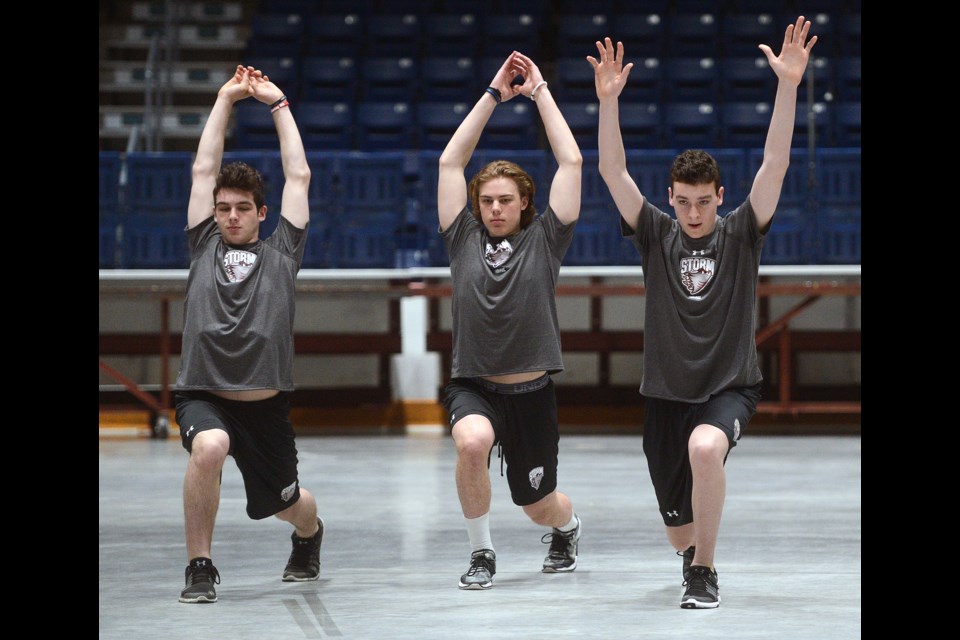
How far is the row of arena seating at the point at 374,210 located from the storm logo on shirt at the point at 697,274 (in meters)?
7.70

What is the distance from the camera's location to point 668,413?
4734 mm

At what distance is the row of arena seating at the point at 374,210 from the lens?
12.4 metres

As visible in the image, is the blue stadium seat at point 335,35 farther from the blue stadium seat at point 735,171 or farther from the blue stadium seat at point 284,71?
the blue stadium seat at point 735,171

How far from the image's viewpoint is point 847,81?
14.8 metres

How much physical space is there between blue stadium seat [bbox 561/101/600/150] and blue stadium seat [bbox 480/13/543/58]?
4.87 ft

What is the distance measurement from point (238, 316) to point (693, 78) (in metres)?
11.0

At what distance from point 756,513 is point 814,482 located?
1.60m

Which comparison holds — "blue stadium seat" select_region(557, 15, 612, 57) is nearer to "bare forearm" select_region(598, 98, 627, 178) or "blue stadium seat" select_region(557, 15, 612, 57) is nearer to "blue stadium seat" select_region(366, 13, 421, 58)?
"blue stadium seat" select_region(366, 13, 421, 58)

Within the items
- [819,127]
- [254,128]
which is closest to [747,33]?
[819,127]

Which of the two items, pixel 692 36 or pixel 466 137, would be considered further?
pixel 692 36

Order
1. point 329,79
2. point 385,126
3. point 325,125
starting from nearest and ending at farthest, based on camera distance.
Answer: point 325,125, point 385,126, point 329,79

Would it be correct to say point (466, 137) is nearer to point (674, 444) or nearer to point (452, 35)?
point (674, 444)
